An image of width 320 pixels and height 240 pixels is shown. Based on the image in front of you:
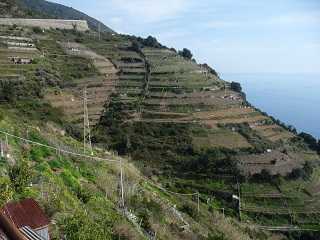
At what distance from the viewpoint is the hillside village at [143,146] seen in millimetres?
18812

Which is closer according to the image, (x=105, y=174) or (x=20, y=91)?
(x=105, y=174)

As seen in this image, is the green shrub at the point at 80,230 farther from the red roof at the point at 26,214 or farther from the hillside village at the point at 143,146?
the hillside village at the point at 143,146

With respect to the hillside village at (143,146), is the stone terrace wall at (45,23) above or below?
above

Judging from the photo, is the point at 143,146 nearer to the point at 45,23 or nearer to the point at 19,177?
the point at 19,177

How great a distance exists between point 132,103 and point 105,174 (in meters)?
27.6

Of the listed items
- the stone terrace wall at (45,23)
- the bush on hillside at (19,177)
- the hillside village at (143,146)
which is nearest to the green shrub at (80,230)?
the hillside village at (143,146)

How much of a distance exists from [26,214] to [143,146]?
33.5m

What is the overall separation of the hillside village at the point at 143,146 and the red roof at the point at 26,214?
1.66m

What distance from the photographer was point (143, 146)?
4341 cm

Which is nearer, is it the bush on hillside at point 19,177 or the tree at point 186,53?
the bush on hillside at point 19,177

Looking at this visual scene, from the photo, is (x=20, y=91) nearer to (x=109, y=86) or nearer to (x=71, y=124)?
(x=71, y=124)

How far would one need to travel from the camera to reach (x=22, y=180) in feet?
39.2

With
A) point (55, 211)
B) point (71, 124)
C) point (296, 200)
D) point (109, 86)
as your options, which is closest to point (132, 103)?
point (109, 86)

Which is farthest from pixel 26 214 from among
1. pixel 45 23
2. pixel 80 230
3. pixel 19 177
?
pixel 45 23
